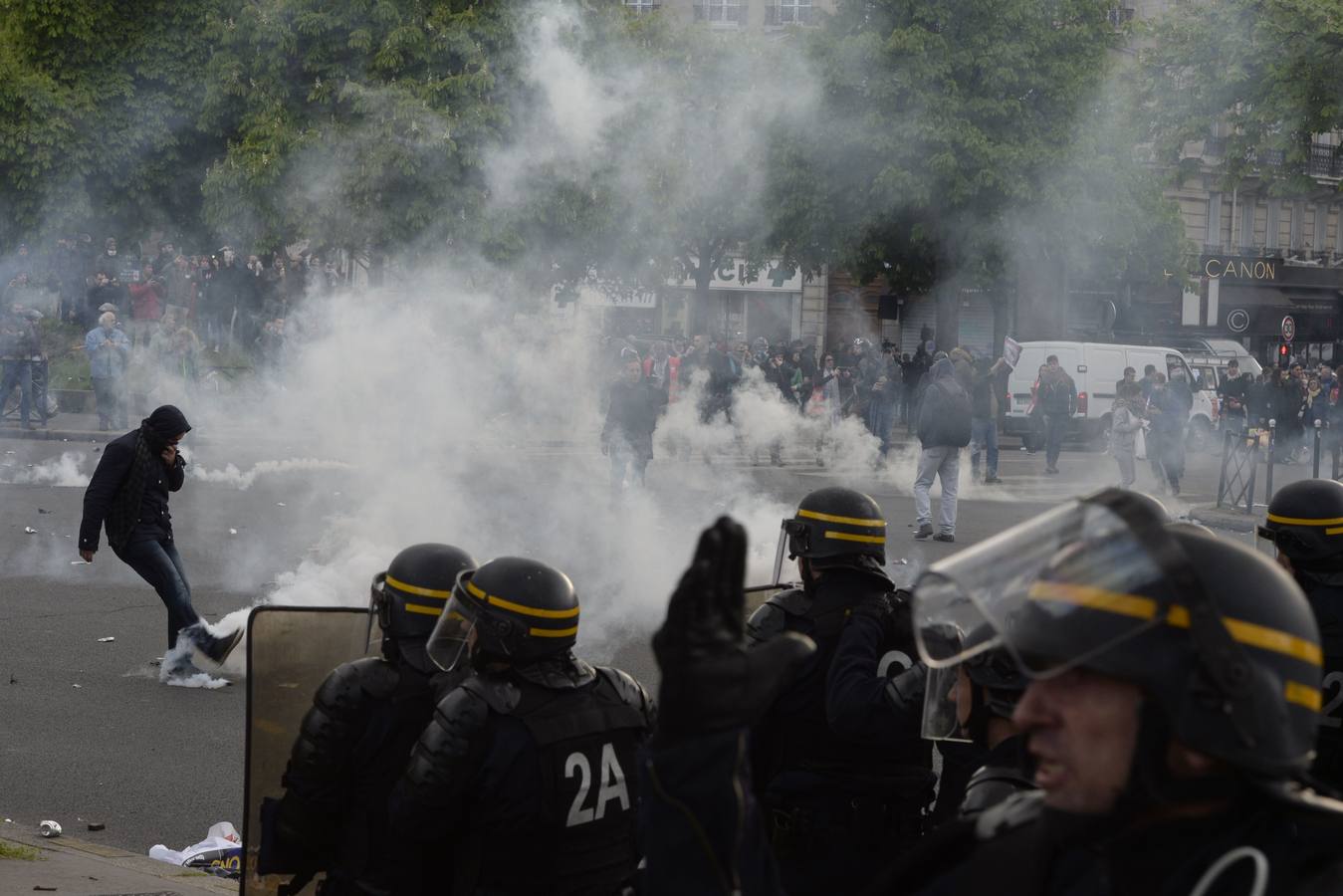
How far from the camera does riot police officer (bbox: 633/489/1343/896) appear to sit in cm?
151

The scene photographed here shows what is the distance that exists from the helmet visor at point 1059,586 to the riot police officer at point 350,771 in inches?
74.7

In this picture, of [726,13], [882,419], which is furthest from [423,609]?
[726,13]

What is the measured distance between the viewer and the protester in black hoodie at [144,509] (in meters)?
8.09

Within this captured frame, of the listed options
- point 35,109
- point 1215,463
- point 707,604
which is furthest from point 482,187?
point 707,604

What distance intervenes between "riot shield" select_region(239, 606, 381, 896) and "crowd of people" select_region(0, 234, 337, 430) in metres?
14.2

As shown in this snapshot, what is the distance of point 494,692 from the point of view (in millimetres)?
3127

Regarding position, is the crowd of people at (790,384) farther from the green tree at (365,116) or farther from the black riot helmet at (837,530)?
the black riot helmet at (837,530)

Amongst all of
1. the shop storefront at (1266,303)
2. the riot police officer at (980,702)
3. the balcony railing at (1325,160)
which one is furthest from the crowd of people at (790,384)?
the shop storefront at (1266,303)

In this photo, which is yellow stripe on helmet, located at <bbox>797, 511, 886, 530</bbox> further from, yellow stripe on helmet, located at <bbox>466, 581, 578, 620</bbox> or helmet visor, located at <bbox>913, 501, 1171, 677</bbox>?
helmet visor, located at <bbox>913, 501, 1171, 677</bbox>

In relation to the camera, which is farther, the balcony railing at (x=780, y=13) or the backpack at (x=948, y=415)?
the balcony railing at (x=780, y=13)

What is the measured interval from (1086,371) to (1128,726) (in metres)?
24.9

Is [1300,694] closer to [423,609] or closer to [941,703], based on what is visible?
[941,703]

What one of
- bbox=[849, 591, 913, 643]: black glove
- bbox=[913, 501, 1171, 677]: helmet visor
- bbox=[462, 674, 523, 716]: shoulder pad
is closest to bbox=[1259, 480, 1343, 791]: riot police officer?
bbox=[849, 591, 913, 643]: black glove

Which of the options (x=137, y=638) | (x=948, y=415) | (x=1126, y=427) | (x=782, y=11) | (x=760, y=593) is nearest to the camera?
(x=760, y=593)
